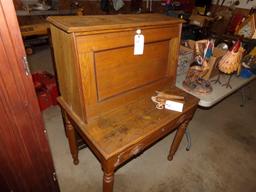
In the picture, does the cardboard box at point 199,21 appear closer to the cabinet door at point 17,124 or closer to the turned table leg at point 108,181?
the turned table leg at point 108,181

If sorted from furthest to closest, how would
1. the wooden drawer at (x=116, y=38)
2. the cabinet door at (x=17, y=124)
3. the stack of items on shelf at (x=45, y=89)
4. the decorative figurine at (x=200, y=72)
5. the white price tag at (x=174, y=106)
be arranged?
the stack of items on shelf at (x=45, y=89) < the decorative figurine at (x=200, y=72) < the white price tag at (x=174, y=106) < the wooden drawer at (x=116, y=38) < the cabinet door at (x=17, y=124)

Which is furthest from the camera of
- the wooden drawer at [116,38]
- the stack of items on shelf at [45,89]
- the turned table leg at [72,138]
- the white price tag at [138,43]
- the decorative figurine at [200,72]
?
the stack of items on shelf at [45,89]

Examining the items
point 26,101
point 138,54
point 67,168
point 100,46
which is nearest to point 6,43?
point 26,101

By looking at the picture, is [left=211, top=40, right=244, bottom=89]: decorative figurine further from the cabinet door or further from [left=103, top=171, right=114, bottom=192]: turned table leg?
the cabinet door

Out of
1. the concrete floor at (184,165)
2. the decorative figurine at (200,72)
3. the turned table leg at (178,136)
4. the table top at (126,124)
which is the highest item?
the decorative figurine at (200,72)

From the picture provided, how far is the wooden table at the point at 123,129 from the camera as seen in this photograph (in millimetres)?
864

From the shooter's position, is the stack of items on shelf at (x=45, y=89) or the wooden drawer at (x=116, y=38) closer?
the wooden drawer at (x=116, y=38)

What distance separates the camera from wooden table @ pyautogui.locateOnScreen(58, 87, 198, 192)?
2.83ft

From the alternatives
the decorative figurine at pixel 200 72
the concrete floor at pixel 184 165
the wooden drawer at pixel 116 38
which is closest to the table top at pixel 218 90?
the decorative figurine at pixel 200 72

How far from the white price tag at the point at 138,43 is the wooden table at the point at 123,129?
1.07ft

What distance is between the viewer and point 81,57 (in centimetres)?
79

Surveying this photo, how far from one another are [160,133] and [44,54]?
3459 mm

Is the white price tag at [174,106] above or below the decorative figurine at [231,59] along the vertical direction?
below

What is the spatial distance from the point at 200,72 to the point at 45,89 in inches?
64.1
